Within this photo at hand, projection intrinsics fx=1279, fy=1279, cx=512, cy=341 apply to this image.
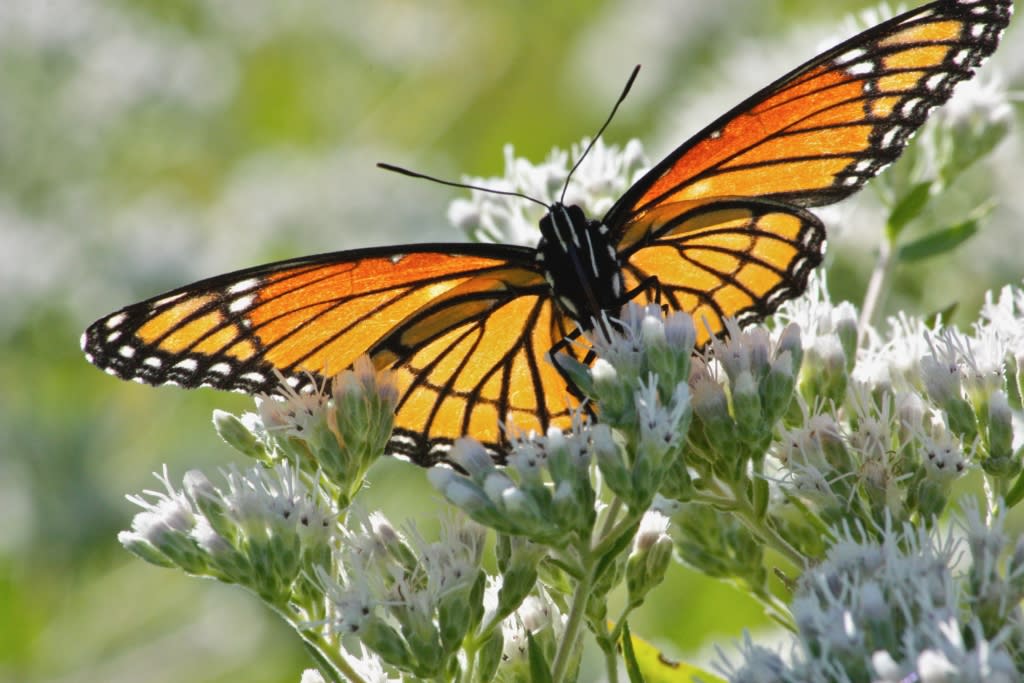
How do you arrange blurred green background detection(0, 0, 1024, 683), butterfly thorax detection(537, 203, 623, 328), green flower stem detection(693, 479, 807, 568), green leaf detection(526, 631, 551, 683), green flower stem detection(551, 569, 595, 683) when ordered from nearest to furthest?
green leaf detection(526, 631, 551, 683) < green flower stem detection(551, 569, 595, 683) < green flower stem detection(693, 479, 807, 568) < butterfly thorax detection(537, 203, 623, 328) < blurred green background detection(0, 0, 1024, 683)

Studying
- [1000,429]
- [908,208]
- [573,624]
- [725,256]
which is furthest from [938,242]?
[573,624]

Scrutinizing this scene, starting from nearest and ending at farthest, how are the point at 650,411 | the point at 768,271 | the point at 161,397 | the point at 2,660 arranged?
the point at 650,411 → the point at 768,271 → the point at 2,660 → the point at 161,397

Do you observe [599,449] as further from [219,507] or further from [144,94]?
[144,94]

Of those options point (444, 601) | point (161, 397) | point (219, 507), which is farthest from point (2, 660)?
point (444, 601)

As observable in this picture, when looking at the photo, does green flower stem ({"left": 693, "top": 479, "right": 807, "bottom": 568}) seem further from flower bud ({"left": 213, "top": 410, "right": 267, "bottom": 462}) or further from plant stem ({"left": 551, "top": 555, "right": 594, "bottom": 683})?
flower bud ({"left": 213, "top": 410, "right": 267, "bottom": 462})

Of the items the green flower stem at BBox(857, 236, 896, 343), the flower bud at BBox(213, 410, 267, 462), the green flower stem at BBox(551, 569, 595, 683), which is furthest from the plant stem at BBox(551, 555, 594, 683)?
the green flower stem at BBox(857, 236, 896, 343)

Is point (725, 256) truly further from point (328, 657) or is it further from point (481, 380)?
point (328, 657)

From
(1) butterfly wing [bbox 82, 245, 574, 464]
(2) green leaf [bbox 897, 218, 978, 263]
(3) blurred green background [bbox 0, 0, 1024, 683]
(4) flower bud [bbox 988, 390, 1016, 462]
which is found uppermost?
(3) blurred green background [bbox 0, 0, 1024, 683]
